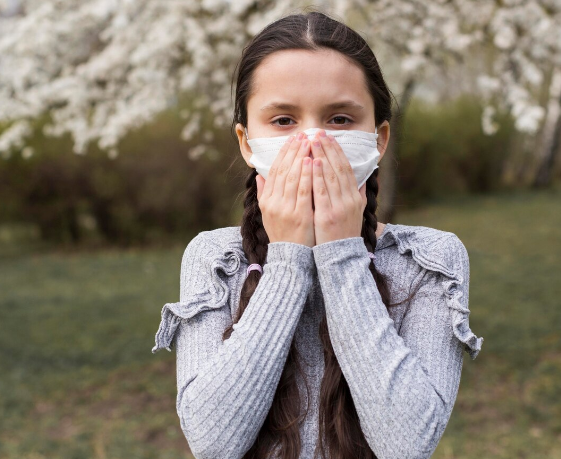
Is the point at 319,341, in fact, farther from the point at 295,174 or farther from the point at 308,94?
the point at 308,94

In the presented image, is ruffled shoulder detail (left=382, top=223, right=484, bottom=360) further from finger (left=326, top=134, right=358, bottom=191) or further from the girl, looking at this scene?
finger (left=326, top=134, right=358, bottom=191)

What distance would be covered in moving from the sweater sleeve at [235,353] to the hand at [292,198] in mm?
30

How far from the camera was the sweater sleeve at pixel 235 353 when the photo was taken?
50.8 inches

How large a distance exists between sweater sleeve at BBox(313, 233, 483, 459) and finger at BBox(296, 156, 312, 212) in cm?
10

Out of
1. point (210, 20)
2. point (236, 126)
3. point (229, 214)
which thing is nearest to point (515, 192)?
point (229, 214)

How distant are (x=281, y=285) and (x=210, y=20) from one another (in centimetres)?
377

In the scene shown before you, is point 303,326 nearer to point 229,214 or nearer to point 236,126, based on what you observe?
point 236,126

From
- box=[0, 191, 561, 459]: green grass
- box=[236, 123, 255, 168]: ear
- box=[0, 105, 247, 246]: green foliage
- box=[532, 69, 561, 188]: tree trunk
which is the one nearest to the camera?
box=[236, 123, 255, 168]: ear

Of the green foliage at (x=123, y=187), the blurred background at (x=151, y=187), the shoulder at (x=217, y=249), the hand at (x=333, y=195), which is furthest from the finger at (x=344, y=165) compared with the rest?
the green foliage at (x=123, y=187)

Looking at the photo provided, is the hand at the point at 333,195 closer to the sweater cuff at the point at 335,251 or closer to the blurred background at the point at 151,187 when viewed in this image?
the sweater cuff at the point at 335,251

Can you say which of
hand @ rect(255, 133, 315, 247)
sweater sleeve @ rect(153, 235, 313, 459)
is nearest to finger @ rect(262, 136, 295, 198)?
hand @ rect(255, 133, 315, 247)

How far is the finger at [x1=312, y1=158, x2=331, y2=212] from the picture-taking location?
55.7 inches

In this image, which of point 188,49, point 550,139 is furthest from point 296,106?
point 550,139

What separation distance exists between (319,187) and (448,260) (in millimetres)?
374
